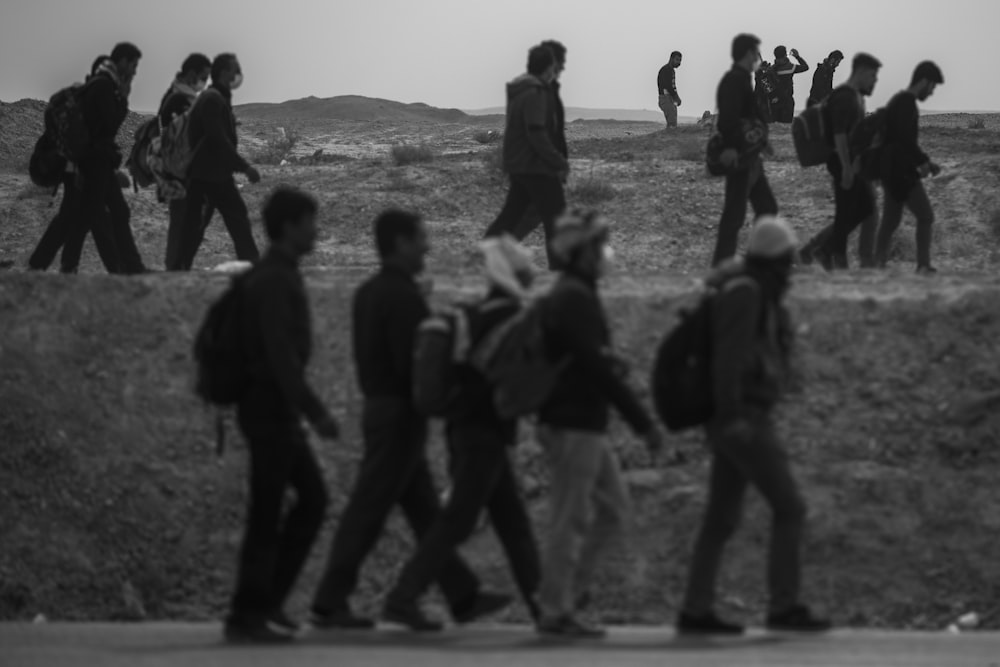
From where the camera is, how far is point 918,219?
17188 mm

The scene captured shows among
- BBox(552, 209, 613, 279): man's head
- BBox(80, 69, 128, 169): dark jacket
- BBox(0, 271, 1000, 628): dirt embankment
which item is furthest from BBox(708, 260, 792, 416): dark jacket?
BBox(80, 69, 128, 169): dark jacket

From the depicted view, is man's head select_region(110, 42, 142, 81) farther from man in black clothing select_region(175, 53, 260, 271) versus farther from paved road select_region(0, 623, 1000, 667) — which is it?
paved road select_region(0, 623, 1000, 667)

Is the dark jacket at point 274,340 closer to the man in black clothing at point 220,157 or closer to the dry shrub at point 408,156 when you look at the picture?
the man in black clothing at point 220,157

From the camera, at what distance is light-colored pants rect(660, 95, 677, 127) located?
129ft

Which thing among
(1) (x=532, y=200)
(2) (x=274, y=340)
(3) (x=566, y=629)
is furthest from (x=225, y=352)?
(1) (x=532, y=200)

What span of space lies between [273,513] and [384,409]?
69 cm

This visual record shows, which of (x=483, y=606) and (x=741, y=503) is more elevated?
(x=741, y=503)

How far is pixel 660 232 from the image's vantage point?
27.5 meters

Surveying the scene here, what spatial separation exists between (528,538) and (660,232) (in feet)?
55.8

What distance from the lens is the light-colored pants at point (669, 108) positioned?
39312 mm

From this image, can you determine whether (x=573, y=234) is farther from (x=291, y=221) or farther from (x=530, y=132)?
(x=530, y=132)

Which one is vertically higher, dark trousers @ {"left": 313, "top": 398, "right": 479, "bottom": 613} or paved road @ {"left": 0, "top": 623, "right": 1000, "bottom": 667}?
dark trousers @ {"left": 313, "top": 398, "right": 479, "bottom": 613}

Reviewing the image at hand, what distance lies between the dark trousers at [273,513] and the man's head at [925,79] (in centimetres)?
768

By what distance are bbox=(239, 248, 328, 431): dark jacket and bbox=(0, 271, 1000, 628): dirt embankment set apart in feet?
9.40
